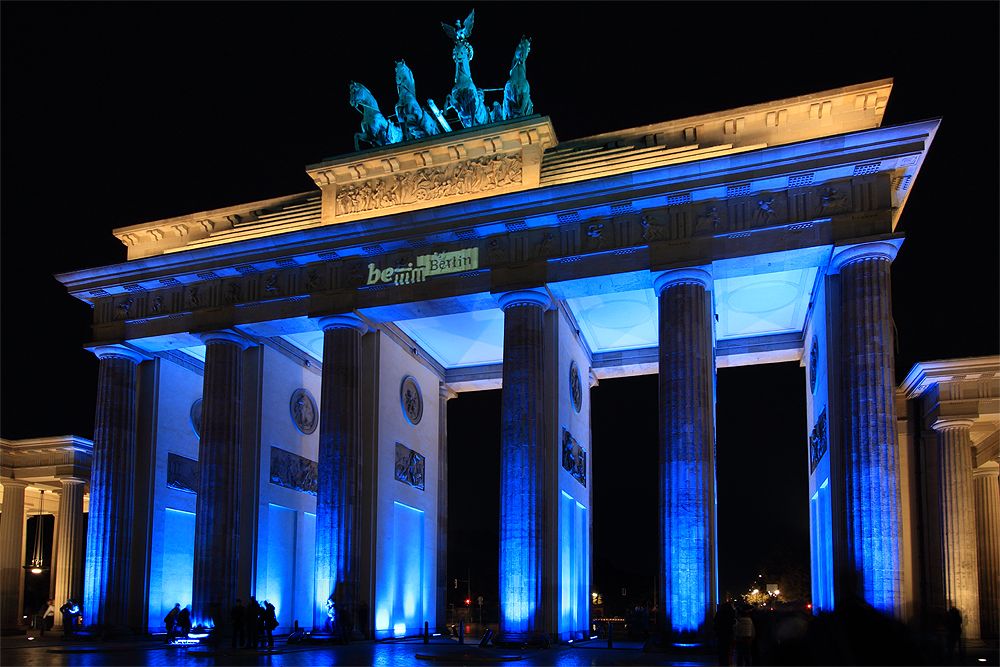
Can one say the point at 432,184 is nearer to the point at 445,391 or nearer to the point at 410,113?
the point at 410,113

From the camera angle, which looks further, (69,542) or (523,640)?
(69,542)

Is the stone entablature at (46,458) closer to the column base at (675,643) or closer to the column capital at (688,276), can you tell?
the column capital at (688,276)

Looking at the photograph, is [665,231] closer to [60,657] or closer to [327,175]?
[327,175]

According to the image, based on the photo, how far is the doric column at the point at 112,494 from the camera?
30.9 metres

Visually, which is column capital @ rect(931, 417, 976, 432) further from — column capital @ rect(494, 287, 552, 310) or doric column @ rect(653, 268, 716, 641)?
column capital @ rect(494, 287, 552, 310)

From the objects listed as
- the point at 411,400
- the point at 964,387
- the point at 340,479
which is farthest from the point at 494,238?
the point at 964,387

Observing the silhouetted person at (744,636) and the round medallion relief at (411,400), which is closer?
the silhouetted person at (744,636)

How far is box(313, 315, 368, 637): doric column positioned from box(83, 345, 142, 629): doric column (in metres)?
7.65

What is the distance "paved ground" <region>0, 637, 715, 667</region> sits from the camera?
67.8 ft

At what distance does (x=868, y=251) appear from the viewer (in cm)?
2409

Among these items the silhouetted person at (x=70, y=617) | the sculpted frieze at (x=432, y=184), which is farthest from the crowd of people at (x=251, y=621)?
the sculpted frieze at (x=432, y=184)

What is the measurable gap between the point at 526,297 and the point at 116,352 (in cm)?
1513

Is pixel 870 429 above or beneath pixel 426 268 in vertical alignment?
beneath

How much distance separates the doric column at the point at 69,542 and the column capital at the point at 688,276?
26.1 m
